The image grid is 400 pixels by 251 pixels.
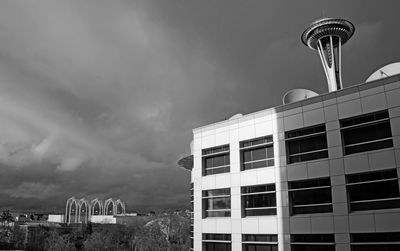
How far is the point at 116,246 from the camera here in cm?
7350

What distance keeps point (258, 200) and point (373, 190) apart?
28.9ft

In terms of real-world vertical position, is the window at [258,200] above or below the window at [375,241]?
above

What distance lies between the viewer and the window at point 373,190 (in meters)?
22.3

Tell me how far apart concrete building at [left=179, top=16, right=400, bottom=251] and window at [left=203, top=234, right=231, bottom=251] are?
82 millimetres

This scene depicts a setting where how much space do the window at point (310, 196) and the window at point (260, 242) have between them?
106 inches

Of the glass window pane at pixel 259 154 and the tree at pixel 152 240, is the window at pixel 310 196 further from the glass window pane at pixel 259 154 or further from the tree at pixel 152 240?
the tree at pixel 152 240

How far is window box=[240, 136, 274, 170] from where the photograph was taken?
29.1 meters

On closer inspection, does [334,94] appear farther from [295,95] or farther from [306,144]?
[295,95]

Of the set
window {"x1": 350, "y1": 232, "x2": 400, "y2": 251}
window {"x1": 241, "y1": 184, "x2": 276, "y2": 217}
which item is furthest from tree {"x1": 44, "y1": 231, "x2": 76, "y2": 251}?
window {"x1": 350, "y1": 232, "x2": 400, "y2": 251}

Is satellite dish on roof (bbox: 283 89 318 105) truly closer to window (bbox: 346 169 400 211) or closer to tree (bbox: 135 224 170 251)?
window (bbox: 346 169 400 211)

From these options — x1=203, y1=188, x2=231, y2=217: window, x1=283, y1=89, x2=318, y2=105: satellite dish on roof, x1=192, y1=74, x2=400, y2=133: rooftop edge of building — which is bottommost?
x1=203, y1=188, x2=231, y2=217: window

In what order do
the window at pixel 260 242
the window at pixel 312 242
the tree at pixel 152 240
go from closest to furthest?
the window at pixel 312 242 → the window at pixel 260 242 → the tree at pixel 152 240

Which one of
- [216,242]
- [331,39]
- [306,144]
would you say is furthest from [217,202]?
[331,39]

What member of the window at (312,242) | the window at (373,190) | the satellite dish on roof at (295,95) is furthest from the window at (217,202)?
the window at (373,190)
